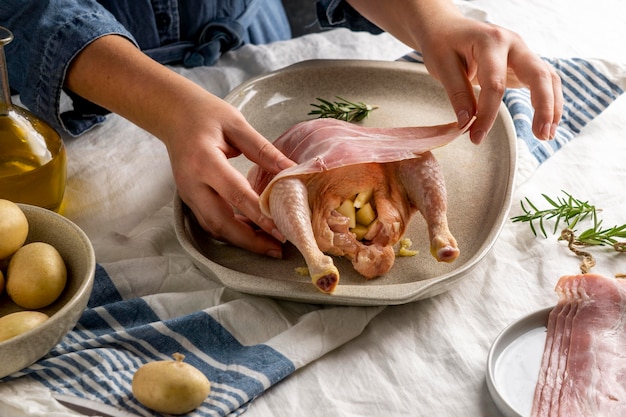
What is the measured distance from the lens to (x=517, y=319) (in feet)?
3.47

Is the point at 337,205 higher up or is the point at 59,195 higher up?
the point at 337,205

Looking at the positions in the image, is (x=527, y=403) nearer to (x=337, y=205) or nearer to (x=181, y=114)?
(x=337, y=205)

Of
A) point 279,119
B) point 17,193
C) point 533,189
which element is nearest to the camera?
point 17,193

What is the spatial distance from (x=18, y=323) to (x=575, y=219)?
82 centimetres

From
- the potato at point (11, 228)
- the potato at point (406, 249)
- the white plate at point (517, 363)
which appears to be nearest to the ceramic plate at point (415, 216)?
the potato at point (406, 249)

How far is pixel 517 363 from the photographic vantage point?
103 centimetres

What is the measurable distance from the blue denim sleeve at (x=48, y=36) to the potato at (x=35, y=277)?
41cm

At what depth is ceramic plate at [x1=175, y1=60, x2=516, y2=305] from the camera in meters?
1.12

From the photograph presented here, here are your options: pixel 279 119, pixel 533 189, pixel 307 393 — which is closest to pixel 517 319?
pixel 307 393

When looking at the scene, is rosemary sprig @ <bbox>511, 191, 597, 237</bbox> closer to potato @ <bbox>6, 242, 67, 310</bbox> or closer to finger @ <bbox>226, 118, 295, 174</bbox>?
finger @ <bbox>226, 118, 295, 174</bbox>

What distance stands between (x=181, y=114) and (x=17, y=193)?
0.84 feet

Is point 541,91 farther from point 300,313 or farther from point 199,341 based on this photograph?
point 199,341

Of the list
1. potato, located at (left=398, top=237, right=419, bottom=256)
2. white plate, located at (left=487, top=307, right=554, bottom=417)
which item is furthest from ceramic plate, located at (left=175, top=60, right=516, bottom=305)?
white plate, located at (left=487, top=307, right=554, bottom=417)

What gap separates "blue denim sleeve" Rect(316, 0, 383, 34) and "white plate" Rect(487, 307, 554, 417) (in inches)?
35.1
